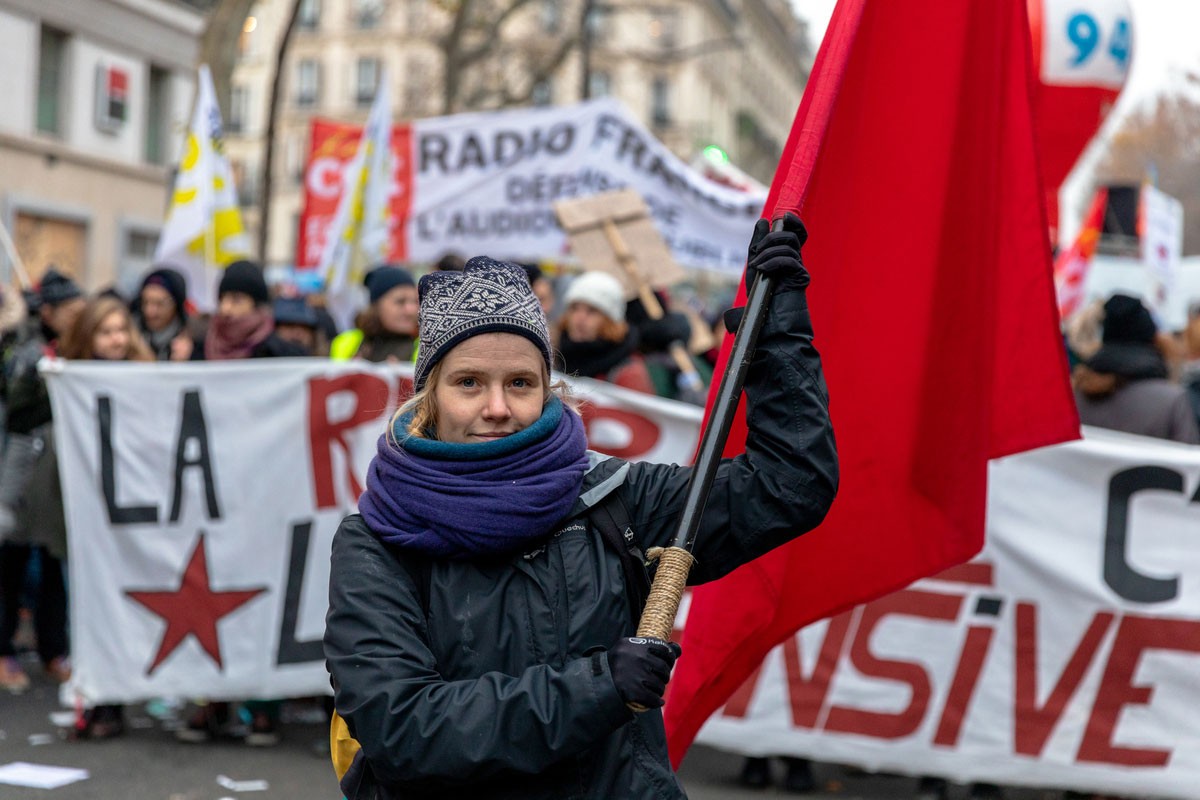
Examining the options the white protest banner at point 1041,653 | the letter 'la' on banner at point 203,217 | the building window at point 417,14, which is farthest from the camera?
the building window at point 417,14

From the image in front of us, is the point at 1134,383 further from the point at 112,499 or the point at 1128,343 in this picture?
the point at 112,499

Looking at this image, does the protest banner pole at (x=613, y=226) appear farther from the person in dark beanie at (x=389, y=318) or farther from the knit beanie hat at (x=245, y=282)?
the knit beanie hat at (x=245, y=282)

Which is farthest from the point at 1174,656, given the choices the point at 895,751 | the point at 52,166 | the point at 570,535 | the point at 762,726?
the point at 52,166

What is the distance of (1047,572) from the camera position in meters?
5.73

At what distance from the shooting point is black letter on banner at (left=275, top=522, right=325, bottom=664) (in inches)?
255

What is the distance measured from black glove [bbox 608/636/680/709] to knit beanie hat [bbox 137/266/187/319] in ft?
21.6

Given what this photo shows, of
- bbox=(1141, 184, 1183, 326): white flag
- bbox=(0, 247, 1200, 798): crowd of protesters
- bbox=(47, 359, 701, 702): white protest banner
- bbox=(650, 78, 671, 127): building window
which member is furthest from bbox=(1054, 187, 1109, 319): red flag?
bbox=(650, 78, 671, 127): building window

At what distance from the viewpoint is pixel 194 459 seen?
659cm

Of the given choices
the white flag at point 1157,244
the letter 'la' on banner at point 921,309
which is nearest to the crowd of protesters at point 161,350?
the letter 'la' on banner at point 921,309

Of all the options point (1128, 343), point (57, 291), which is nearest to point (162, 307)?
point (57, 291)

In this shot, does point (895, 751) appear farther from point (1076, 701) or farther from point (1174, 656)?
point (1174, 656)

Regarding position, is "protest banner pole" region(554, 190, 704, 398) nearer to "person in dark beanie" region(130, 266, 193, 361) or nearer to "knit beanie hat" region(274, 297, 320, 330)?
"knit beanie hat" region(274, 297, 320, 330)

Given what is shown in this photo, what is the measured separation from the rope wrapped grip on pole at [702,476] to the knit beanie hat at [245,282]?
537 cm

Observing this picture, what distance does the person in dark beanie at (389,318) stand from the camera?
7.14 m
